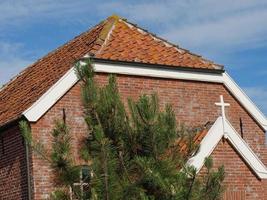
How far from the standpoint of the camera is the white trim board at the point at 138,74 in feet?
54.4

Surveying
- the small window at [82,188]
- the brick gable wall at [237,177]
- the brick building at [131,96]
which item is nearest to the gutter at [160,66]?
the brick building at [131,96]

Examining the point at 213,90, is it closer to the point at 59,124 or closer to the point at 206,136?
the point at 206,136

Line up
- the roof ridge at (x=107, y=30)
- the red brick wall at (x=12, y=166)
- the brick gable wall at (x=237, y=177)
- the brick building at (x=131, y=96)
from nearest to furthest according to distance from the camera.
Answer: the brick gable wall at (x=237, y=177) → the brick building at (x=131, y=96) → the red brick wall at (x=12, y=166) → the roof ridge at (x=107, y=30)

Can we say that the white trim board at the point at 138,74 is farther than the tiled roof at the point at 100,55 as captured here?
No

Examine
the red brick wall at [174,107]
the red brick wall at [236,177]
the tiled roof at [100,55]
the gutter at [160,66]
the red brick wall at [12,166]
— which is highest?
the tiled roof at [100,55]

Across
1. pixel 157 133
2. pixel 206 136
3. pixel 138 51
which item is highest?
pixel 138 51

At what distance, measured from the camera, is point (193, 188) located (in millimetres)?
10758

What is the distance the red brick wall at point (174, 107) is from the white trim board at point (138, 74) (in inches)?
5.8

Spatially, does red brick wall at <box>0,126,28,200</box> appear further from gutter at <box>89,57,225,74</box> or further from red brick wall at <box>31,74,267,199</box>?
gutter at <box>89,57,225,74</box>

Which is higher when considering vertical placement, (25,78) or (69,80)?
(25,78)

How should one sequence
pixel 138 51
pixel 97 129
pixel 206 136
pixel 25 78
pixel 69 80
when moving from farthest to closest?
pixel 25 78 → pixel 138 51 → pixel 69 80 → pixel 206 136 → pixel 97 129

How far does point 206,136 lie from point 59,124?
5.07 meters

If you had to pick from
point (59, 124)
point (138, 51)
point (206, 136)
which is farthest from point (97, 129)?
point (138, 51)

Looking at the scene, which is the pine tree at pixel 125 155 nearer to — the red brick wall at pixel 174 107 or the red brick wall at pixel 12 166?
the red brick wall at pixel 174 107
